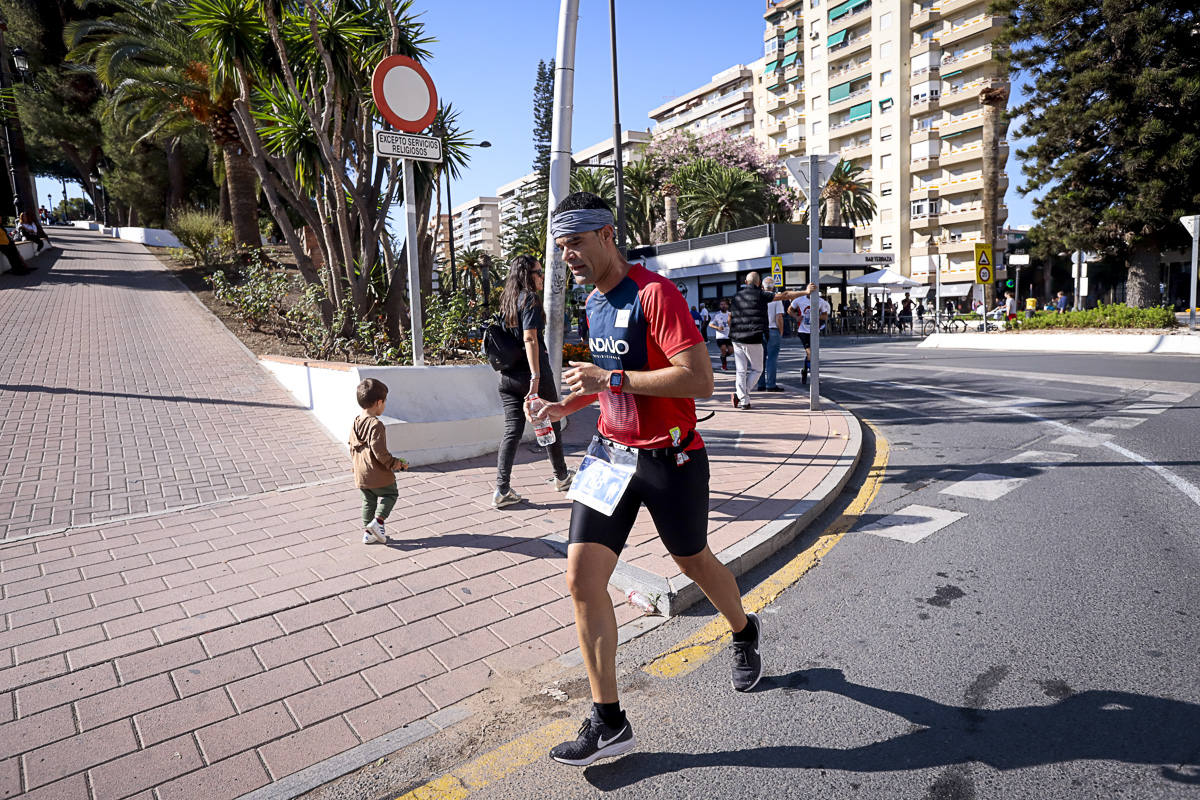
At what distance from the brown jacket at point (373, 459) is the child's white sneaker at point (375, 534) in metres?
0.26

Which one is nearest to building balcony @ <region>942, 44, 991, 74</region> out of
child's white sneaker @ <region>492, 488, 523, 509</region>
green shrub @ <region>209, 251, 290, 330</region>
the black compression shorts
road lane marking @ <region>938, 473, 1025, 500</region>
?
green shrub @ <region>209, 251, 290, 330</region>

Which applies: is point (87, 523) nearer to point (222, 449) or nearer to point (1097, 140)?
point (222, 449)

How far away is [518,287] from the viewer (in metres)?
5.48

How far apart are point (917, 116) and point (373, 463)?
5917 centimetres

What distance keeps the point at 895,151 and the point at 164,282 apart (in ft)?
168

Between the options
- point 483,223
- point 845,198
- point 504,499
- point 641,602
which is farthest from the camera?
point 483,223

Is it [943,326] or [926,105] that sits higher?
[926,105]

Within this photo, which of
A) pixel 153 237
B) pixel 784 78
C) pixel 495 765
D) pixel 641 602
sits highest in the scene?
pixel 784 78

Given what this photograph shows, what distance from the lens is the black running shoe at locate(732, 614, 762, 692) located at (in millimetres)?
2977

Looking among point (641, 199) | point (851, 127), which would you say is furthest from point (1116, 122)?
point (851, 127)

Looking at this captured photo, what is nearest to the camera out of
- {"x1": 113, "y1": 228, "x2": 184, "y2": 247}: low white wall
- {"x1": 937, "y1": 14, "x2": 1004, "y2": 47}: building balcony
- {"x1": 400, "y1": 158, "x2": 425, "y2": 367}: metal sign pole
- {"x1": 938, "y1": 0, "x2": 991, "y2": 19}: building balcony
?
{"x1": 400, "y1": 158, "x2": 425, "y2": 367}: metal sign pole

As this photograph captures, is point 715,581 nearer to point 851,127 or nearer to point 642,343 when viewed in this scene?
point 642,343

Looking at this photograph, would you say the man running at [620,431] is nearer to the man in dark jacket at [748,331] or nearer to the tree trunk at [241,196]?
the man in dark jacket at [748,331]

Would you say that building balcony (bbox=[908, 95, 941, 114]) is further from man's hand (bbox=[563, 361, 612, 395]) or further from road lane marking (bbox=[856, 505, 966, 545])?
man's hand (bbox=[563, 361, 612, 395])
